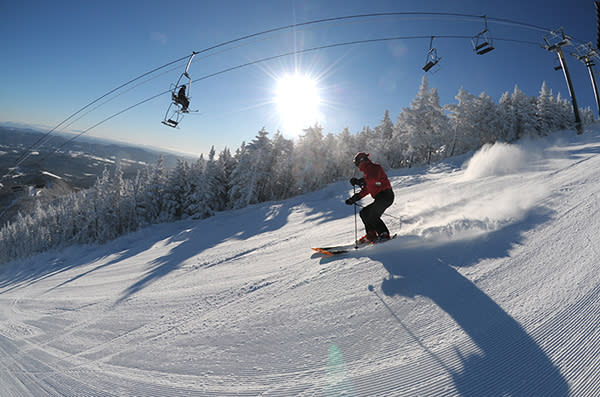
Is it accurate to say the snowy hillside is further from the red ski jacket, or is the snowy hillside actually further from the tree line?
the tree line

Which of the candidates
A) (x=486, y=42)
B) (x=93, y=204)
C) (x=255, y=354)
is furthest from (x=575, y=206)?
(x=93, y=204)

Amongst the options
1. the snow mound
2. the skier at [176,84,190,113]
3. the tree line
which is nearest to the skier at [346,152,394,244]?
the snow mound

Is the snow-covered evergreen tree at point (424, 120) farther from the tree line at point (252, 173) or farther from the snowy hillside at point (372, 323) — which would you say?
the snowy hillside at point (372, 323)

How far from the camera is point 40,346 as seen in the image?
3.89 metres

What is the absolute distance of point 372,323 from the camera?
272 centimetres

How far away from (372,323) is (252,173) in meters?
28.2

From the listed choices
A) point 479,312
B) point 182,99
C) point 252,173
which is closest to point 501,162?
point 479,312

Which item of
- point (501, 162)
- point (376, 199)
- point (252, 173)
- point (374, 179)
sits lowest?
point (376, 199)

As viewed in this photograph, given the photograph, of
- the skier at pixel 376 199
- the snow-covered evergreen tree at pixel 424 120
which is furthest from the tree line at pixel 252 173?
the skier at pixel 376 199

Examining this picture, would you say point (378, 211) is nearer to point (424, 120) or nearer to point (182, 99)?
point (182, 99)

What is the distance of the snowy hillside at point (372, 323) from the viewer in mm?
2131

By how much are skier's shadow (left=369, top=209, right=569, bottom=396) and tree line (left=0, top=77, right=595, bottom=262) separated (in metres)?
26.4

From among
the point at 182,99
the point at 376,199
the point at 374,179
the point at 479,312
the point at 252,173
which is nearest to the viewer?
the point at 479,312

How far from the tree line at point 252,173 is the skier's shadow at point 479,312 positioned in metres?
26.4
